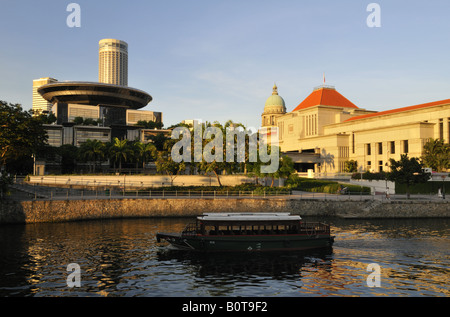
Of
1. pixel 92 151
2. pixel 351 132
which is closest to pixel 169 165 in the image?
pixel 92 151

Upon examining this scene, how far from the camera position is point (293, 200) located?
53.6 meters

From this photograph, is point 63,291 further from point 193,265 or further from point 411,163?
point 411,163

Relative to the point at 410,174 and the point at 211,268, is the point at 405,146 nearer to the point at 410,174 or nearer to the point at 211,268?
the point at 410,174

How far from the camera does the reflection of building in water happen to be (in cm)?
9100

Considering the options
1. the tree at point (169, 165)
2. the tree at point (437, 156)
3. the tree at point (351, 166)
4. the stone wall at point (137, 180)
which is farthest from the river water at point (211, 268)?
the tree at point (351, 166)

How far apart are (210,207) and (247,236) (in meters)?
21.1

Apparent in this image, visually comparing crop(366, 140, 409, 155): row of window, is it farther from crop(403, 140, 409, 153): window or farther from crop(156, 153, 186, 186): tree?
crop(156, 153, 186, 186): tree

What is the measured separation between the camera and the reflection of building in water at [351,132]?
9100 cm

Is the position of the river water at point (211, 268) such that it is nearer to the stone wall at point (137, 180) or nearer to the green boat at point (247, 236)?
the green boat at point (247, 236)

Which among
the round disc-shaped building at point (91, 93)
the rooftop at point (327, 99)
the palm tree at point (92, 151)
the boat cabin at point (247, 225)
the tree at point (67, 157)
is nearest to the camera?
the boat cabin at point (247, 225)

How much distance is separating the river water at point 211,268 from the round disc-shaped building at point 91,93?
10529 centimetres

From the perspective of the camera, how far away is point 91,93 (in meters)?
136

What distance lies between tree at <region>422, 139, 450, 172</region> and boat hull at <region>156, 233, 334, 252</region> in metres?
55.8

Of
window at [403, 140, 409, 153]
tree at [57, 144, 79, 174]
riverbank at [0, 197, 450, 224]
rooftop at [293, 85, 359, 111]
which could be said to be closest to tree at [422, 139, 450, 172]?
window at [403, 140, 409, 153]
